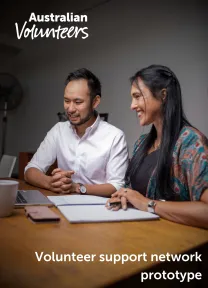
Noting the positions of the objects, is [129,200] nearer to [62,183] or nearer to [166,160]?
[166,160]

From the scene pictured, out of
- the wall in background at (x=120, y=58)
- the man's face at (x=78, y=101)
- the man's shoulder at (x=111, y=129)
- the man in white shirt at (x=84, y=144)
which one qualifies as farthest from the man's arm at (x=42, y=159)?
the wall in background at (x=120, y=58)

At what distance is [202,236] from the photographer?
29.5 inches

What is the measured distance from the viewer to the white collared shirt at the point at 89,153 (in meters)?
1.76

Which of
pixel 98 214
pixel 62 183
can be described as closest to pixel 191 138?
pixel 98 214

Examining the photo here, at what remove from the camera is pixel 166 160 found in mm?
1157

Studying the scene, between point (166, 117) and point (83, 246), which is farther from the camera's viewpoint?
point (166, 117)

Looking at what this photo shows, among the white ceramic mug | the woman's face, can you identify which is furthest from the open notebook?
the woman's face

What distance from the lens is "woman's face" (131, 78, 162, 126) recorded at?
51.8 inches

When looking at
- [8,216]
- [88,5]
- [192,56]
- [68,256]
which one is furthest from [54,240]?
[88,5]

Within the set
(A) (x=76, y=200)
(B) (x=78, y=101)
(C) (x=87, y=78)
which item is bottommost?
(A) (x=76, y=200)

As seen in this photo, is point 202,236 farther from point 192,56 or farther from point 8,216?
point 192,56

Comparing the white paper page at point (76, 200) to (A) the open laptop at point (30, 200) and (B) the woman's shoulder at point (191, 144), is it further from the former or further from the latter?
(B) the woman's shoulder at point (191, 144)

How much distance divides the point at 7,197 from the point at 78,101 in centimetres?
108

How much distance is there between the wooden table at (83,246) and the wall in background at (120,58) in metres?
1.99
